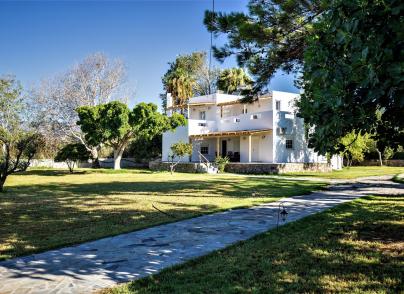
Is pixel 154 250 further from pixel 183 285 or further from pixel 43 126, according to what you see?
pixel 43 126

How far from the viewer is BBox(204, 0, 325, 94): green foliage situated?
1048 centimetres

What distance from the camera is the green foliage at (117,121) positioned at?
94.6 feet

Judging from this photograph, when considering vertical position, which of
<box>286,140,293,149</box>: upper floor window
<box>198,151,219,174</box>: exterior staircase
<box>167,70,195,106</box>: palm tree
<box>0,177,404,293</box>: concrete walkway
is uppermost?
<box>167,70,195,106</box>: palm tree

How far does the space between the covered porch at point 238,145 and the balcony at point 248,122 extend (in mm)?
701

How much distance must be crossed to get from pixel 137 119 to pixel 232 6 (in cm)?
1778

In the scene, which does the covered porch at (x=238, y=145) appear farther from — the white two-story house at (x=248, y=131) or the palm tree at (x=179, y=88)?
the palm tree at (x=179, y=88)

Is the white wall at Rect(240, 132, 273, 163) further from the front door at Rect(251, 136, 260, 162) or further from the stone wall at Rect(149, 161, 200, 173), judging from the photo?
the stone wall at Rect(149, 161, 200, 173)

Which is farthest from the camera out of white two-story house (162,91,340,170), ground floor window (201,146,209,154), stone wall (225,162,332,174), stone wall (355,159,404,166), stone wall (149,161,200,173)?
stone wall (355,159,404,166)

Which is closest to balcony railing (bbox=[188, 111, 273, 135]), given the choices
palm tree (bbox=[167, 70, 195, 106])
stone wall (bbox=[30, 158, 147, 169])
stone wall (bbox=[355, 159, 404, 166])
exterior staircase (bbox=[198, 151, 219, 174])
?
exterior staircase (bbox=[198, 151, 219, 174])

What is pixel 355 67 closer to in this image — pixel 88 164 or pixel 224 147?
pixel 224 147

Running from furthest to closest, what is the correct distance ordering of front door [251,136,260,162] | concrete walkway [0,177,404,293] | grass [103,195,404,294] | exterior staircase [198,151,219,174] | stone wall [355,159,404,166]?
stone wall [355,159,404,166] → front door [251,136,260,162] → exterior staircase [198,151,219,174] → concrete walkway [0,177,404,293] → grass [103,195,404,294]

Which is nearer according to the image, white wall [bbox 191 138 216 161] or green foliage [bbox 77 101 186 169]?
green foliage [bbox 77 101 186 169]

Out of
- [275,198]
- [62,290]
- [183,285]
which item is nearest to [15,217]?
[62,290]

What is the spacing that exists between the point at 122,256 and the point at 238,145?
29.3 m
